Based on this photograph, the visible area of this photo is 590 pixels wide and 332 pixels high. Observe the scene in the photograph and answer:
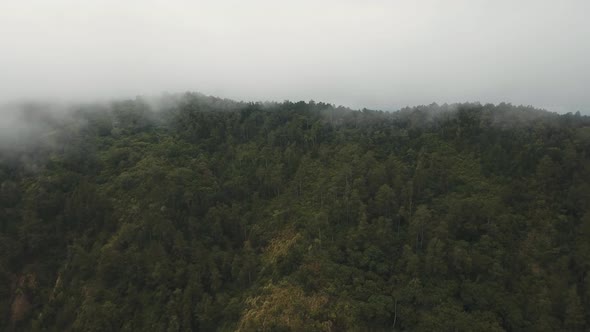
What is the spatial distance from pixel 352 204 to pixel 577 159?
121 ft

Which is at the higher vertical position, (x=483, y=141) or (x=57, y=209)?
(x=483, y=141)

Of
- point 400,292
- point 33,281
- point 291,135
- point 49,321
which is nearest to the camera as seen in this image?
point 400,292

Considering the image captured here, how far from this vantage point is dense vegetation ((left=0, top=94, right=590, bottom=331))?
6009 cm

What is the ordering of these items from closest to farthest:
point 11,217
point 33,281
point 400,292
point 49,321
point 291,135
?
point 400,292, point 49,321, point 33,281, point 11,217, point 291,135

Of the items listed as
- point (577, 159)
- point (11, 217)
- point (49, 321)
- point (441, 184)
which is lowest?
point (49, 321)

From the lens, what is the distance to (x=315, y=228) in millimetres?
70188

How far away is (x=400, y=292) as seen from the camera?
6100 cm

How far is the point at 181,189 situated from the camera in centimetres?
8006

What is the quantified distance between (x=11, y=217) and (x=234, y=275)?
4213cm

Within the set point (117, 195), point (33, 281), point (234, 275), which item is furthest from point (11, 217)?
point (234, 275)

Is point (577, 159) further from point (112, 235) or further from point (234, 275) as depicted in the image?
point (112, 235)

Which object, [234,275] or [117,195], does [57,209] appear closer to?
[117,195]

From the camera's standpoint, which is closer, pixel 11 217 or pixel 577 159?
pixel 577 159

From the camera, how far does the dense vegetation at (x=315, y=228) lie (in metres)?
60.1
